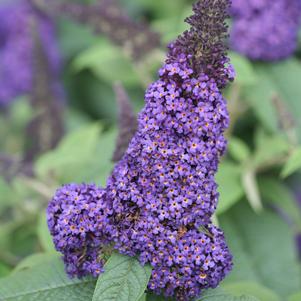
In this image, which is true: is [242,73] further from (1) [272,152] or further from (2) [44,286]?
(2) [44,286]

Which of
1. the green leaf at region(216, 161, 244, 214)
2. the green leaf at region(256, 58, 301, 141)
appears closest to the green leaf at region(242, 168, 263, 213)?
the green leaf at region(216, 161, 244, 214)

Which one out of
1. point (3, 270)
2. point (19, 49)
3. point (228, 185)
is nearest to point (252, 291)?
point (228, 185)

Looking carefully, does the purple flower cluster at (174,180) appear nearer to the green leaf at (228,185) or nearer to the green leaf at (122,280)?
the green leaf at (122,280)

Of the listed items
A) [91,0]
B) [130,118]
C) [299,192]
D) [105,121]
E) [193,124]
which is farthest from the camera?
[91,0]

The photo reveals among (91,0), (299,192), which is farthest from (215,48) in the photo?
(91,0)

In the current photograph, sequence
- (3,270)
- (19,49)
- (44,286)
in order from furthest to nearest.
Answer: (19,49) → (3,270) → (44,286)

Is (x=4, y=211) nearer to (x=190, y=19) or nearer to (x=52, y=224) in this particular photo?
(x=52, y=224)

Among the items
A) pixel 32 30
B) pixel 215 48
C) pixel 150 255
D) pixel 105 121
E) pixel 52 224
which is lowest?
pixel 150 255

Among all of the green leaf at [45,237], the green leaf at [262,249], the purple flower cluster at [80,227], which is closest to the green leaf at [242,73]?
the green leaf at [262,249]
